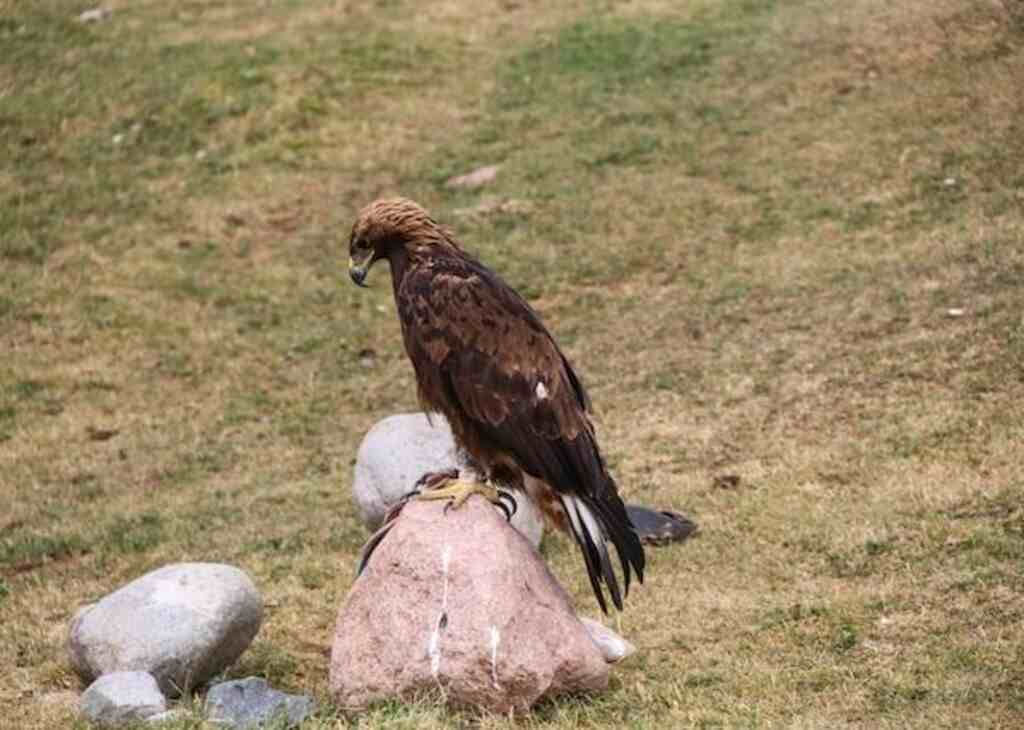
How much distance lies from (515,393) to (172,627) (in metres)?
2.23

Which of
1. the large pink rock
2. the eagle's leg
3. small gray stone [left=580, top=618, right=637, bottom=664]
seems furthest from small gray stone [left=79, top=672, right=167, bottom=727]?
small gray stone [left=580, top=618, right=637, bottom=664]

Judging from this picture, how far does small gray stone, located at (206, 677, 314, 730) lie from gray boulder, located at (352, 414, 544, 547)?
2409 mm

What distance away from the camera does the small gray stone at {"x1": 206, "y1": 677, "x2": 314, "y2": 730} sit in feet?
25.8

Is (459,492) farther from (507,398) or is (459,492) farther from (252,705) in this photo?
(252,705)

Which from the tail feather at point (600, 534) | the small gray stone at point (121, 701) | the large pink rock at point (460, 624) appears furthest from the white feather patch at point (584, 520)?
the small gray stone at point (121, 701)

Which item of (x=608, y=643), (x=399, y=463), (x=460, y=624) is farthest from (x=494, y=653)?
(x=399, y=463)

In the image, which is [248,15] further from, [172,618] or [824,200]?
[172,618]

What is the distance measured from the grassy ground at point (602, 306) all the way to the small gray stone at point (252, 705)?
0.22 meters

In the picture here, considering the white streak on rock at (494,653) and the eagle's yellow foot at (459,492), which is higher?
the eagle's yellow foot at (459,492)

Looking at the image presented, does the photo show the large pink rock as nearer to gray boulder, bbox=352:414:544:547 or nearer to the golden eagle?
Answer: the golden eagle

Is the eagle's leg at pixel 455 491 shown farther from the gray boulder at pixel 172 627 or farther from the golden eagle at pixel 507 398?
the gray boulder at pixel 172 627

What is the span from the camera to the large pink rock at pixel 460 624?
772cm

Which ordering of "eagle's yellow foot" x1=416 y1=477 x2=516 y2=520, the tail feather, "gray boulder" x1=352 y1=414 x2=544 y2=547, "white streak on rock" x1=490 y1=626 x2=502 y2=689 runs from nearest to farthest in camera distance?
"white streak on rock" x1=490 y1=626 x2=502 y2=689 < the tail feather < "eagle's yellow foot" x1=416 y1=477 x2=516 y2=520 < "gray boulder" x1=352 y1=414 x2=544 y2=547

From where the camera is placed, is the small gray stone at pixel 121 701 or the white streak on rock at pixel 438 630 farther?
the small gray stone at pixel 121 701
